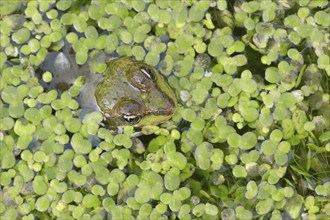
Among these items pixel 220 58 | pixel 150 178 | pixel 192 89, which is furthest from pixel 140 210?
pixel 220 58

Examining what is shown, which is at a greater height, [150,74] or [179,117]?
[150,74]

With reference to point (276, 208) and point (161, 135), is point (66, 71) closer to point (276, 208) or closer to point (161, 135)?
point (161, 135)

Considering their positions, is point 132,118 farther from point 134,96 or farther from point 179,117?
point 179,117

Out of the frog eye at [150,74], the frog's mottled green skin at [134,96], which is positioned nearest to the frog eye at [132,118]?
the frog's mottled green skin at [134,96]

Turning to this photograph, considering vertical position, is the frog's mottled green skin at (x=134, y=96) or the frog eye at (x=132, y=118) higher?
the frog's mottled green skin at (x=134, y=96)

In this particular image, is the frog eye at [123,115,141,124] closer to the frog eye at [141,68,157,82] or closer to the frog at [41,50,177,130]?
the frog at [41,50,177,130]

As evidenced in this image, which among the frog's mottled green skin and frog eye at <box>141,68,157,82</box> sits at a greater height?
frog eye at <box>141,68,157,82</box>

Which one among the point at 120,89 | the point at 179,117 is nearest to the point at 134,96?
the point at 120,89

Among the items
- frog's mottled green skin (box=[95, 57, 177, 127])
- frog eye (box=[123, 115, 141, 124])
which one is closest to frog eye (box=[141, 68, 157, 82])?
frog's mottled green skin (box=[95, 57, 177, 127])

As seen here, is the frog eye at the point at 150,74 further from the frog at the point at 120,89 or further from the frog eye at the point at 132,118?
the frog eye at the point at 132,118
